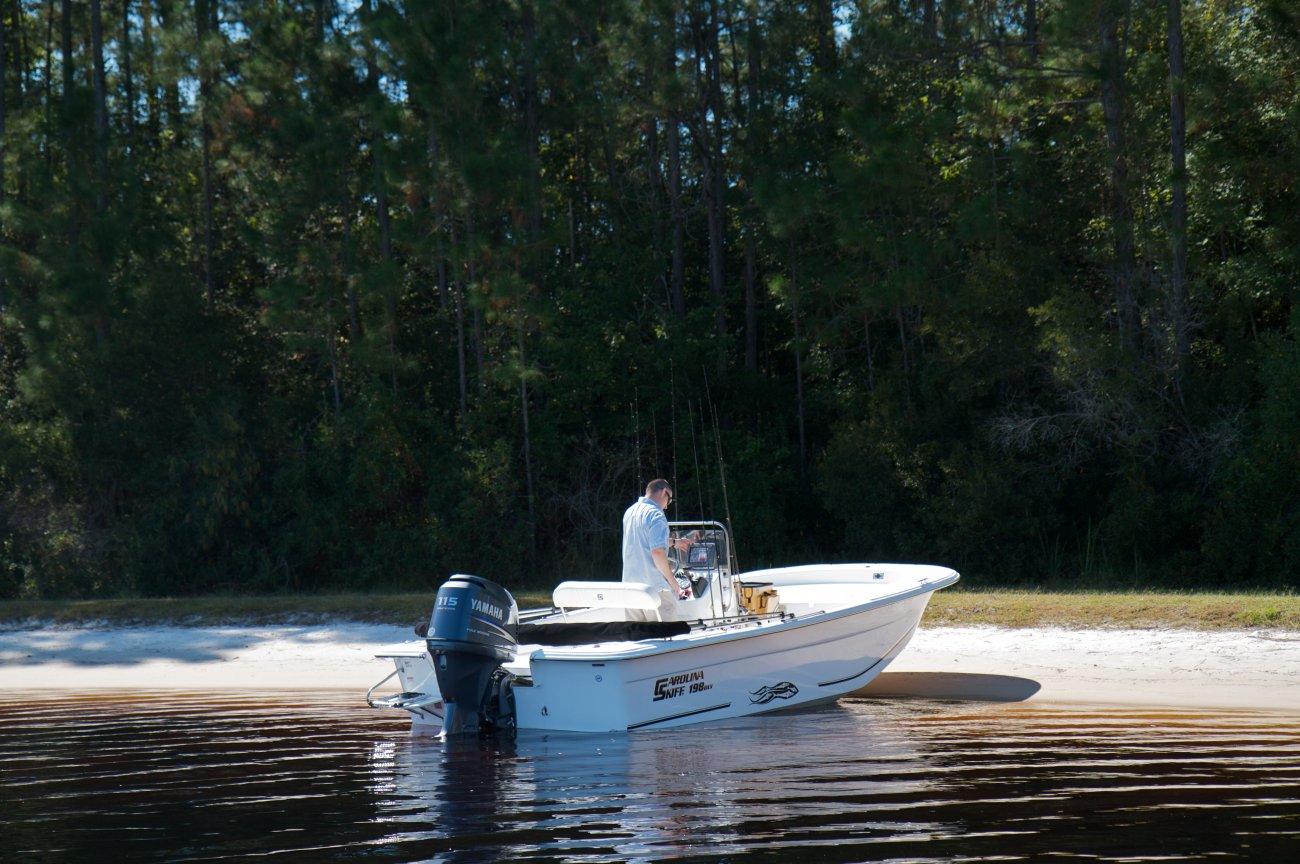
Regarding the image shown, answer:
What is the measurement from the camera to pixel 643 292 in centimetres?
2183

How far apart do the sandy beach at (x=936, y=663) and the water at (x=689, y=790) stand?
0.76m

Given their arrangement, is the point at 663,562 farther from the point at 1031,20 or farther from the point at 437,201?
the point at 1031,20

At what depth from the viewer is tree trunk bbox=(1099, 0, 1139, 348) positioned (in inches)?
695

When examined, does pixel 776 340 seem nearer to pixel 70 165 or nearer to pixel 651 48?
pixel 651 48

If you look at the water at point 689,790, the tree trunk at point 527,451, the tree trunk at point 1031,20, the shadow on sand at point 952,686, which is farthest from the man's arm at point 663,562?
the tree trunk at point 1031,20

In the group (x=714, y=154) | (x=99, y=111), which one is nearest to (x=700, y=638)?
(x=714, y=154)

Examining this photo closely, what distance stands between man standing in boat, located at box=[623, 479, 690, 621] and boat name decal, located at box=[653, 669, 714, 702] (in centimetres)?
67

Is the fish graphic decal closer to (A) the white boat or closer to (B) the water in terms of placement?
(A) the white boat

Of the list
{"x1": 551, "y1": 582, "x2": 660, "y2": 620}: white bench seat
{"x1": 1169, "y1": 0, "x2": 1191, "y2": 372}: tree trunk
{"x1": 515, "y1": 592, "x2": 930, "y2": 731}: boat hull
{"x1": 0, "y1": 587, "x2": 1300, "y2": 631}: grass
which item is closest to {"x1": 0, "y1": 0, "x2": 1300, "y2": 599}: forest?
{"x1": 1169, "y1": 0, "x2": 1191, "y2": 372}: tree trunk

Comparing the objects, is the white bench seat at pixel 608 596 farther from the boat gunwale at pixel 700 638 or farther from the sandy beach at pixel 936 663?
the sandy beach at pixel 936 663

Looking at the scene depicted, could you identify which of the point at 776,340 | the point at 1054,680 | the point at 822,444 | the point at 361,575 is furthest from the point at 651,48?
the point at 1054,680

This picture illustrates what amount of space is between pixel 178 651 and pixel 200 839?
7.86m

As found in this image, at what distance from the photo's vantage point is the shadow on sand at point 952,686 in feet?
33.7

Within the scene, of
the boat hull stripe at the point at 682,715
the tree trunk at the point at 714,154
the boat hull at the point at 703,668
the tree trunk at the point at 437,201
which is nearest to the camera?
the boat hull at the point at 703,668
